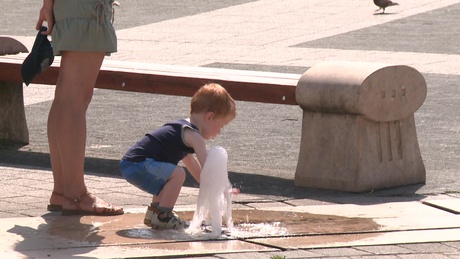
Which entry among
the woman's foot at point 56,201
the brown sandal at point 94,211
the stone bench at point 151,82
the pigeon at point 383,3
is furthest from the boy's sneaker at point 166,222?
the pigeon at point 383,3

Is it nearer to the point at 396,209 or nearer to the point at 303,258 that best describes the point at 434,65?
the point at 396,209

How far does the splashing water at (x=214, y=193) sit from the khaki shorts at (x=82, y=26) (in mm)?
866

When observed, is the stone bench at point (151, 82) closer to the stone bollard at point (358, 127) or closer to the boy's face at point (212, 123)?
the stone bollard at point (358, 127)

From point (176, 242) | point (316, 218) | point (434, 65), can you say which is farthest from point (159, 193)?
point (434, 65)

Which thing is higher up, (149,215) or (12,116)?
(12,116)

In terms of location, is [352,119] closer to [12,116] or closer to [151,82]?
[151,82]

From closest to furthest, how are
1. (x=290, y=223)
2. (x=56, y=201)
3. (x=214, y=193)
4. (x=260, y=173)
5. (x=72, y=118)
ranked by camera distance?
(x=214, y=193) < (x=290, y=223) < (x=72, y=118) < (x=56, y=201) < (x=260, y=173)

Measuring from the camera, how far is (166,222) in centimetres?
577

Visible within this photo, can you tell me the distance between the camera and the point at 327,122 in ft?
22.9

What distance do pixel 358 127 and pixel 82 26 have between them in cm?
180

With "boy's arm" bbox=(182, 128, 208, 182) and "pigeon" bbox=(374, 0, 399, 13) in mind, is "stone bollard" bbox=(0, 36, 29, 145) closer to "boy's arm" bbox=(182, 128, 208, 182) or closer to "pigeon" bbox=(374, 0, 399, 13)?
"boy's arm" bbox=(182, 128, 208, 182)

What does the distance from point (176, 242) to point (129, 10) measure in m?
14.3

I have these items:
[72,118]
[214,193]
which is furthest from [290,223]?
[72,118]

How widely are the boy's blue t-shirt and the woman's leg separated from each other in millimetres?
317
